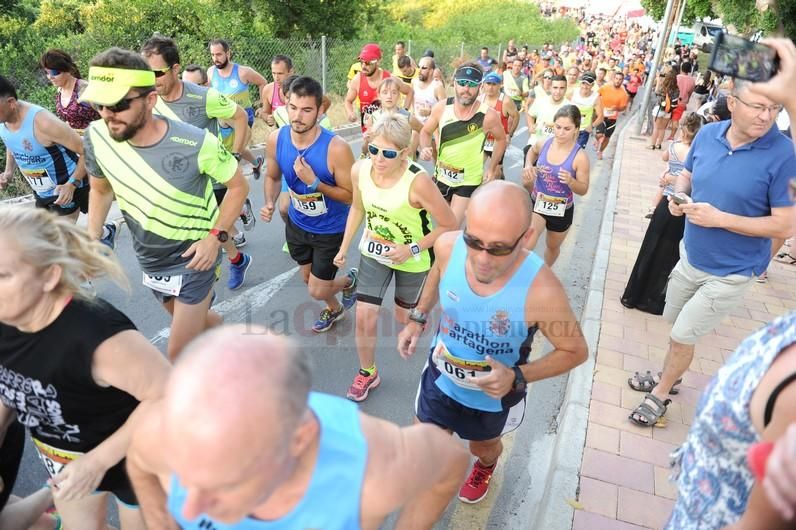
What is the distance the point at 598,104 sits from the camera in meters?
8.66

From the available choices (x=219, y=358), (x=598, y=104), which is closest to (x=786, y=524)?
(x=219, y=358)

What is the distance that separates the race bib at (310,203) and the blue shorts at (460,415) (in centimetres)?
187

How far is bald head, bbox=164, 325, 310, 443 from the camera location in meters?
0.93

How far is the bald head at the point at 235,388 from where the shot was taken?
0.93m

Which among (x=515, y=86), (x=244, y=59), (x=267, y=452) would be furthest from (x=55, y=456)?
(x=515, y=86)

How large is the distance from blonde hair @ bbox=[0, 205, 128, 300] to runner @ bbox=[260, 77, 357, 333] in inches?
83.4

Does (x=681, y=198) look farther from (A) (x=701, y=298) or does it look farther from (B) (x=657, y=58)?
(B) (x=657, y=58)

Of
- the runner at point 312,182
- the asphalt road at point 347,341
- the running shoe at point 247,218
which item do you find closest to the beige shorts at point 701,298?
the asphalt road at point 347,341

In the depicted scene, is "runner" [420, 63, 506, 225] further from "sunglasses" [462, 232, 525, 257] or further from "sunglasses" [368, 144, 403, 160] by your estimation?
"sunglasses" [462, 232, 525, 257]

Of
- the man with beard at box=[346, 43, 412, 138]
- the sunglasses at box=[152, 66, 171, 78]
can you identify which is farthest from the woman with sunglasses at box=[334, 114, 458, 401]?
the man with beard at box=[346, 43, 412, 138]

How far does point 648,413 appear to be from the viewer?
3322 mm

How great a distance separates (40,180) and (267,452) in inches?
Result: 175

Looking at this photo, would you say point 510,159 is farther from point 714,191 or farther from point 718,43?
point 718,43

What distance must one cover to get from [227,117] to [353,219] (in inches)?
88.7
